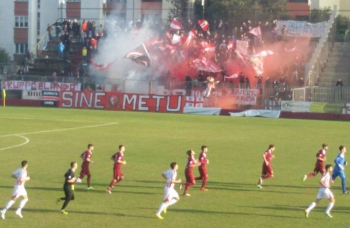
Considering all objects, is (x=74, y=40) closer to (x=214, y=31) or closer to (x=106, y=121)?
(x=214, y=31)

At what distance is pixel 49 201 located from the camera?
19.7 meters

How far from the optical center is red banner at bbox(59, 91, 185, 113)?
5466cm

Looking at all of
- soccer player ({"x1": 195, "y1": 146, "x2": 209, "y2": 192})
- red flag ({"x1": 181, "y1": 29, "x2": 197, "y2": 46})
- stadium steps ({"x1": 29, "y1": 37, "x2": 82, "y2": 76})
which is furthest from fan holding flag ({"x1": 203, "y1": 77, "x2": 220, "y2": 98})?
soccer player ({"x1": 195, "y1": 146, "x2": 209, "y2": 192})

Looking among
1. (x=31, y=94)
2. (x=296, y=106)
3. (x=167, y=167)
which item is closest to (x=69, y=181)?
(x=167, y=167)

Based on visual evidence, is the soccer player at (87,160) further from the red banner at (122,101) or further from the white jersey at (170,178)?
the red banner at (122,101)

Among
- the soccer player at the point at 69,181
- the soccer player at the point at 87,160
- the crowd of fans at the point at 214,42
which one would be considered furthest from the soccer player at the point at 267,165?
the crowd of fans at the point at 214,42

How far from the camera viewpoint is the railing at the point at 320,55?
54.6m

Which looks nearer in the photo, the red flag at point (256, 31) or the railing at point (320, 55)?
the railing at point (320, 55)

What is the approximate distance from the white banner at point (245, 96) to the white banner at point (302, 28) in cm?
1080

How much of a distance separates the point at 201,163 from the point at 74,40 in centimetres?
4980

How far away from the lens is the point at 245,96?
174 feet

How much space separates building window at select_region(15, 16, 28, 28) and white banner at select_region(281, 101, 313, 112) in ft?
157

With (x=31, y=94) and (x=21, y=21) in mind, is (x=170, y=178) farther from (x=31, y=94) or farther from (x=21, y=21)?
(x=21, y=21)

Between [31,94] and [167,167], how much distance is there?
117 feet
